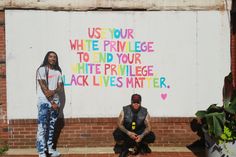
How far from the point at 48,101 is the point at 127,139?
1696 millimetres

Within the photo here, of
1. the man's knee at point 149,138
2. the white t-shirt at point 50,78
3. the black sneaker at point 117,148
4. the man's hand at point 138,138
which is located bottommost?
the black sneaker at point 117,148

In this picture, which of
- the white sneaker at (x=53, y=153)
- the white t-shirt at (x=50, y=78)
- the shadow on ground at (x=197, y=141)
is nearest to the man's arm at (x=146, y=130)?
the shadow on ground at (x=197, y=141)

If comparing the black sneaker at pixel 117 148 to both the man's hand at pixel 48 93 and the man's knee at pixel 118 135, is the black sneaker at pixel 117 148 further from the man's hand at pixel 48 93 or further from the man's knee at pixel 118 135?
the man's hand at pixel 48 93

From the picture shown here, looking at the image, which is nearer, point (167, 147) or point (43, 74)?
point (43, 74)

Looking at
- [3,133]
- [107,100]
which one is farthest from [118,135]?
[3,133]

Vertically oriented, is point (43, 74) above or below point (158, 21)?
below

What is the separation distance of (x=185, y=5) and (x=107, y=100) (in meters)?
2.56

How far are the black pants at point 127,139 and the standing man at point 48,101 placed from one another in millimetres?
1249

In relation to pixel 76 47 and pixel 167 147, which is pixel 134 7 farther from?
pixel 167 147

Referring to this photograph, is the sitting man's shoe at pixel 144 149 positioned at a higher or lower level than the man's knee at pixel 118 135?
lower

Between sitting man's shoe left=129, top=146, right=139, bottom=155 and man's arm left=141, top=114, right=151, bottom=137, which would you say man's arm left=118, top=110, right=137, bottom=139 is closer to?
man's arm left=141, top=114, right=151, bottom=137

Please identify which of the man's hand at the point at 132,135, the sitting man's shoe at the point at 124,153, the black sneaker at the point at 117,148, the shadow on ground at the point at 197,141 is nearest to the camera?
the man's hand at the point at 132,135

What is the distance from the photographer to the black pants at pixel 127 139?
8.15m

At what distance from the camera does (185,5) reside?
8742mm
